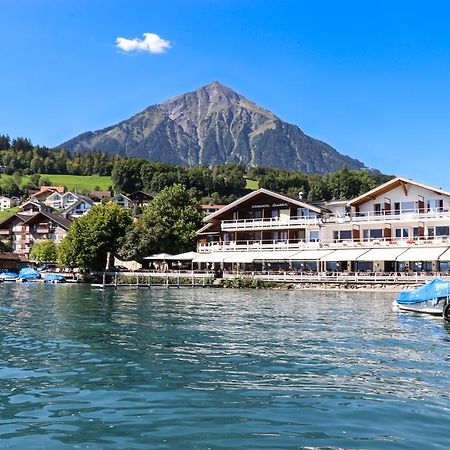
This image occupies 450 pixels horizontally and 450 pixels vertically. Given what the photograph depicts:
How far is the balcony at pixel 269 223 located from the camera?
5969cm

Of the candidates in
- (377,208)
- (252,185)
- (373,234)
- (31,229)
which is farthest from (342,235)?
(252,185)

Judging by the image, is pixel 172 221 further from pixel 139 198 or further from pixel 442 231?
pixel 139 198

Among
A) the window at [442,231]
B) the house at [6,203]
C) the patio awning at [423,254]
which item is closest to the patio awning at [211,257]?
the patio awning at [423,254]

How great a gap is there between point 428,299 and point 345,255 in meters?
21.0

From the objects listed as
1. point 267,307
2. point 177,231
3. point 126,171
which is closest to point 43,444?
point 267,307

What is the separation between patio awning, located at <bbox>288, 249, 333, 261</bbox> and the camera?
5159 centimetres

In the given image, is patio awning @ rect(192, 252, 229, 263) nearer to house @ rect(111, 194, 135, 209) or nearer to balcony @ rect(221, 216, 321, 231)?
balcony @ rect(221, 216, 321, 231)

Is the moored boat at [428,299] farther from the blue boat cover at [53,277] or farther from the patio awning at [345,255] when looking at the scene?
the blue boat cover at [53,277]

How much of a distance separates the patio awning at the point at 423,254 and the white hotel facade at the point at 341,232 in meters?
0.08

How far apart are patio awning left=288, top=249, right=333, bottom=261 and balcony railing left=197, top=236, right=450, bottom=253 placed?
78.9 inches

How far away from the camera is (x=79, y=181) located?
171625 mm

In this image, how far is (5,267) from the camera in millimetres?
85562

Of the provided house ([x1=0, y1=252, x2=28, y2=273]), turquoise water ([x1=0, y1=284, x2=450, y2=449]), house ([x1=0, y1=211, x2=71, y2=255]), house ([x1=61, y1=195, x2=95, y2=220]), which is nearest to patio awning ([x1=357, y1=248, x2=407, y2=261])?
turquoise water ([x1=0, y1=284, x2=450, y2=449])

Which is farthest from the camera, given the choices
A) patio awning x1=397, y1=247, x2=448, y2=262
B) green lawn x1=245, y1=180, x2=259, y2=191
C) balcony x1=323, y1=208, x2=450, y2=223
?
green lawn x1=245, y1=180, x2=259, y2=191
